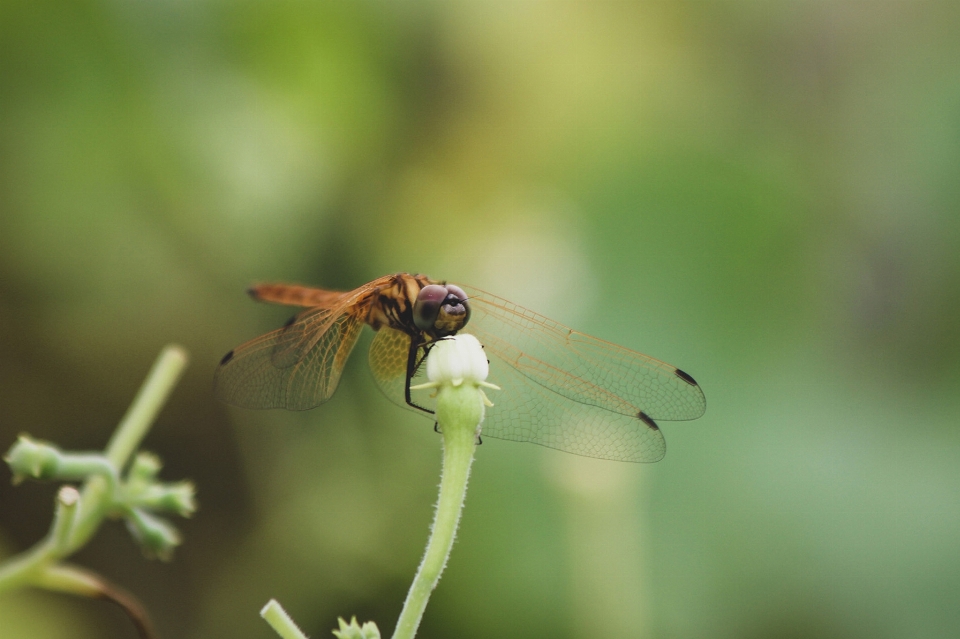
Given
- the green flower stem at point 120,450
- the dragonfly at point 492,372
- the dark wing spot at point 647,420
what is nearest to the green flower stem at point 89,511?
the green flower stem at point 120,450

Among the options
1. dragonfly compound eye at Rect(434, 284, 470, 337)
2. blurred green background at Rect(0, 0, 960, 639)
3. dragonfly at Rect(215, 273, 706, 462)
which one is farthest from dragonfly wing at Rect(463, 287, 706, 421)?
blurred green background at Rect(0, 0, 960, 639)

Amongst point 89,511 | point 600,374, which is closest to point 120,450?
point 89,511

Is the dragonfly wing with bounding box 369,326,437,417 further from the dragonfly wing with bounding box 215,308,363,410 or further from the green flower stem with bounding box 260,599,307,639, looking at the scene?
the green flower stem with bounding box 260,599,307,639

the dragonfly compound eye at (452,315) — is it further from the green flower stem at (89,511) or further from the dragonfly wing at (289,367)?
the green flower stem at (89,511)

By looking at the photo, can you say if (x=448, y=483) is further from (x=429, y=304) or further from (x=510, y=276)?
(x=510, y=276)

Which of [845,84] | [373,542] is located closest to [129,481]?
[373,542]
